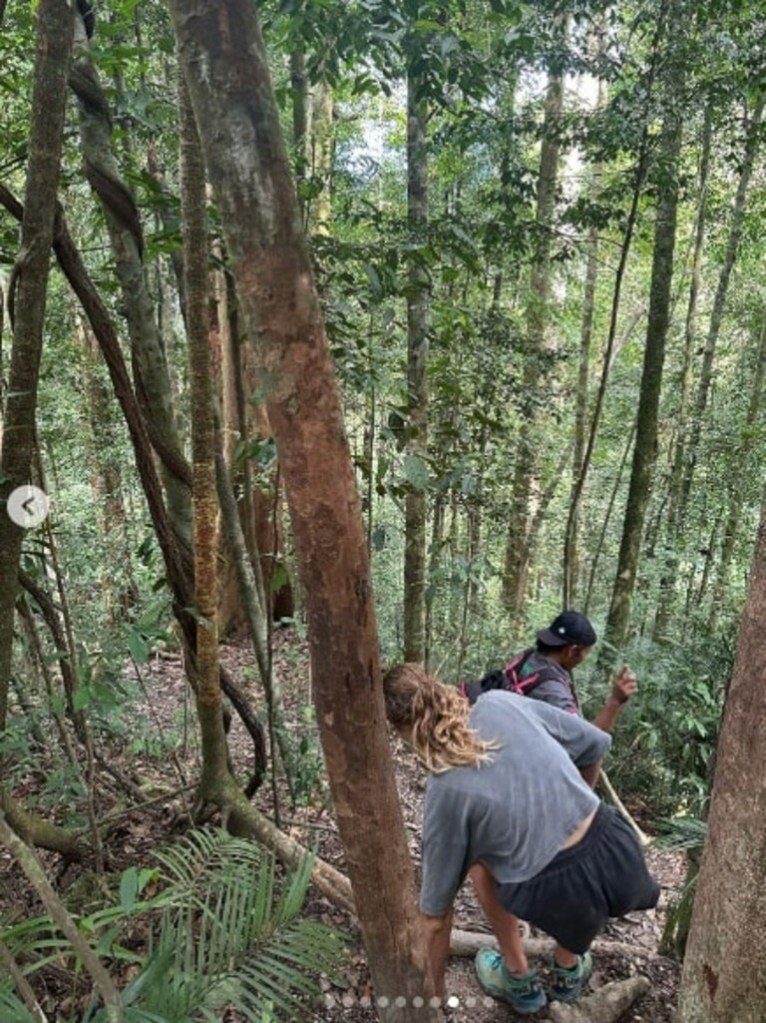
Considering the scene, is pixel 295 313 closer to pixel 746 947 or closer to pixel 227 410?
pixel 746 947

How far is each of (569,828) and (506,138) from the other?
427 cm

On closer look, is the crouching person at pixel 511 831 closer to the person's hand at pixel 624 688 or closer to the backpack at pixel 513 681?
the backpack at pixel 513 681

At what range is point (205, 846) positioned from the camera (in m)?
2.38

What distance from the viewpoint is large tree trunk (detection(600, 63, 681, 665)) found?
19.0 ft

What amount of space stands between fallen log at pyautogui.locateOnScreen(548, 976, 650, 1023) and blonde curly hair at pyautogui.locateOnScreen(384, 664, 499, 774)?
1.09 meters

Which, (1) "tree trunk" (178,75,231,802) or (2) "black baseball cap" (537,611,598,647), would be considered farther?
(2) "black baseball cap" (537,611,598,647)

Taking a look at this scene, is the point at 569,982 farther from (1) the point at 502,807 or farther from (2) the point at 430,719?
(2) the point at 430,719

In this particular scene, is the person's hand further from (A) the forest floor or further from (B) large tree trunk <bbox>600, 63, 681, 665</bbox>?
(B) large tree trunk <bbox>600, 63, 681, 665</bbox>

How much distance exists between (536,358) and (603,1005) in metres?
4.70

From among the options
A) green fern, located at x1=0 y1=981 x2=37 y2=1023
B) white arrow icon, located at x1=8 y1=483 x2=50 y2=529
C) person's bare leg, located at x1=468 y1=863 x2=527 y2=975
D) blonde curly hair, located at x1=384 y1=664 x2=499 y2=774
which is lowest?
person's bare leg, located at x1=468 y1=863 x2=527 y2=975

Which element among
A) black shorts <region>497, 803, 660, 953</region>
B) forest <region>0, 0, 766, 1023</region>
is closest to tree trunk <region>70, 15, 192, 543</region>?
forest <region>0, 0, 766, 1023</region>

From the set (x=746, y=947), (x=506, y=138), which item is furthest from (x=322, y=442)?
(x=506, y=138)

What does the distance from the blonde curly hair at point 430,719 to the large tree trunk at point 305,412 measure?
703 millimetres

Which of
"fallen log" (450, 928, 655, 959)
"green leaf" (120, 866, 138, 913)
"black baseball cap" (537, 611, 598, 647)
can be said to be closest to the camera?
"green leaf" (120, 866, 138, 913)
